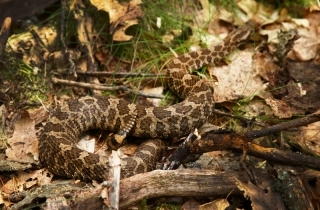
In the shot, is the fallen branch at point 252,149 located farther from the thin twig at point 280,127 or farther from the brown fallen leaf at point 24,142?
the brown fallen leaf at point 24,142

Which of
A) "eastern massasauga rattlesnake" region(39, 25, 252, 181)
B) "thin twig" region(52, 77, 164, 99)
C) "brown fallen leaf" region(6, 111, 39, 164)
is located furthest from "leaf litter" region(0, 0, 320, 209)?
"eastern massasauga rattlesnake" region(39, 25, 252, 181)

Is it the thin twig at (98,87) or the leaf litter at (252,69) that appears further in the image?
the thin twig at (98,87)

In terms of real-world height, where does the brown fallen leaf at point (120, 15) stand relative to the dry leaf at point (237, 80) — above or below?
above

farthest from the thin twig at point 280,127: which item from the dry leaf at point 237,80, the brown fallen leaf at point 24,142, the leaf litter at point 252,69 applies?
the brown fallen leaf at point 24,142

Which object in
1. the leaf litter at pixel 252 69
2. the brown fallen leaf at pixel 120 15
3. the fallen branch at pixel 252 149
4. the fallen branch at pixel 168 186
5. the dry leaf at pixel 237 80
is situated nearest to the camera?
the fallen branch at pixel 252 149

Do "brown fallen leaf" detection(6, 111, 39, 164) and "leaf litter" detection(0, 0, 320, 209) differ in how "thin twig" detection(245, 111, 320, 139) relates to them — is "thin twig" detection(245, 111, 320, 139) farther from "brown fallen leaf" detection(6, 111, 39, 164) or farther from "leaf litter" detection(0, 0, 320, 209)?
"brown fallen leaf" detection(6, 111, 39, 164)

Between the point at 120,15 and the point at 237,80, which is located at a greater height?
the point at 120,15

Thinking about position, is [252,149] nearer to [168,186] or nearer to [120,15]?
[168,186]

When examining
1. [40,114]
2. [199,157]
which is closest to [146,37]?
[40,114]

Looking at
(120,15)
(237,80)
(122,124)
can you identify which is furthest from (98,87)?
(237,80)
